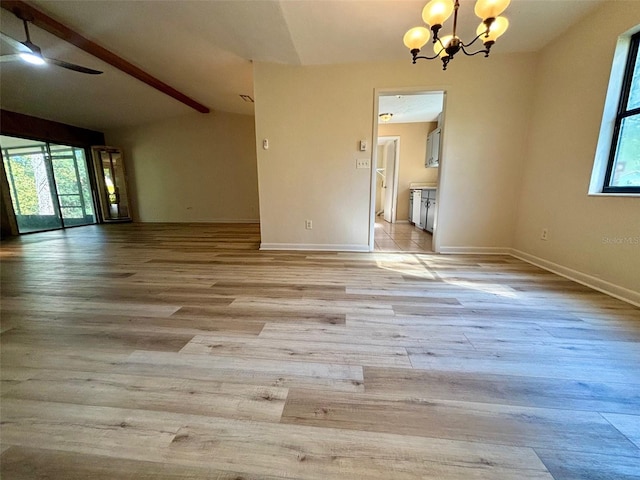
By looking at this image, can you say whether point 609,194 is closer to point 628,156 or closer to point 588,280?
point 628,156

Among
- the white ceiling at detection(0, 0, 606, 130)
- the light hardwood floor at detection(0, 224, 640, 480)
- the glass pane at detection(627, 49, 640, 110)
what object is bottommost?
the light hardwood floor at detection(0, 224, 640, 480)

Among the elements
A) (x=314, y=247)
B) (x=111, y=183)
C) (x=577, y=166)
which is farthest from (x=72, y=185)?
(x=577, y=166)

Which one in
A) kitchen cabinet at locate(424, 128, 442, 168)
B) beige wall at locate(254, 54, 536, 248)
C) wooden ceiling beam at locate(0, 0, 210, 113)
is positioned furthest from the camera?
kitchen cabinet at locate(424, 128, 442, 168)

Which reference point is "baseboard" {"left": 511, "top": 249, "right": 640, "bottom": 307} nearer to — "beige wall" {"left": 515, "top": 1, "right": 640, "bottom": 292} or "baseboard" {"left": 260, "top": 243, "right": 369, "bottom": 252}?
"beige wall" {"left": 515, "top": 1, "right": 640, "bottom": 292}

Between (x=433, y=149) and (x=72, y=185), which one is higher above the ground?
(x=433, y=149)

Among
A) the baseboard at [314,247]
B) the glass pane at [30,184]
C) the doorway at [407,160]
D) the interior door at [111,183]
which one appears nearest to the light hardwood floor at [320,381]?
the baseboard at [314,247]

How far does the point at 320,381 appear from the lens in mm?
1116

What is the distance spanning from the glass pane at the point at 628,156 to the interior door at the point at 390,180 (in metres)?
4.29

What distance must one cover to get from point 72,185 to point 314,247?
7.07 m

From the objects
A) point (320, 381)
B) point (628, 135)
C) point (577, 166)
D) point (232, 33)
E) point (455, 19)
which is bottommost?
point (320, 381)

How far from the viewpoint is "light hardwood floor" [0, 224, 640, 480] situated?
2.57 ft

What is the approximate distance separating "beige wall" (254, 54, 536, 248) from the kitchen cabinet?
184cm

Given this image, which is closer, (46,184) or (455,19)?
(455,19)

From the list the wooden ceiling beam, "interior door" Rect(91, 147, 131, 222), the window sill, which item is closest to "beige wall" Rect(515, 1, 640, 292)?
the window sill
